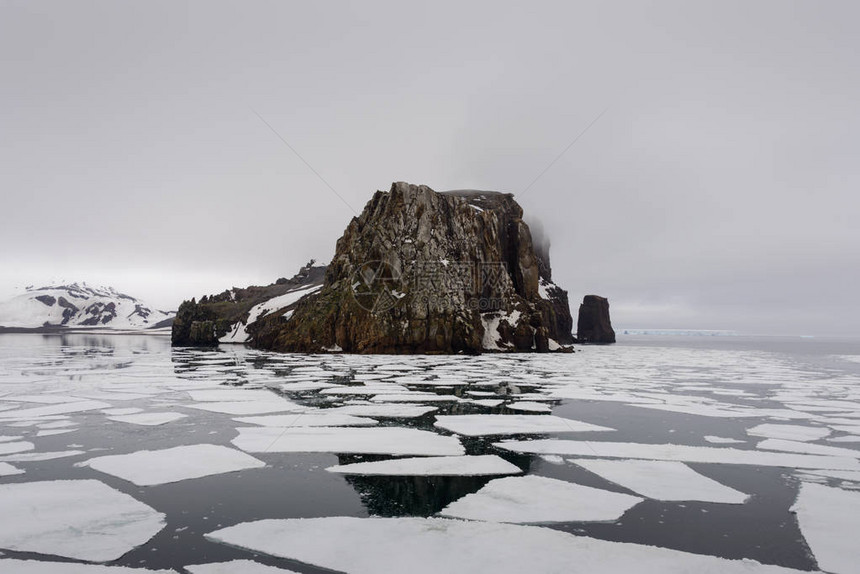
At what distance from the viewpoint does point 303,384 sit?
51.8ft

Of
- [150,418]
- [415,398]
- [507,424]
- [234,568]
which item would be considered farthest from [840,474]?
[150,418]

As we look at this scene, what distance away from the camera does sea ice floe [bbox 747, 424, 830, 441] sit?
863 cm

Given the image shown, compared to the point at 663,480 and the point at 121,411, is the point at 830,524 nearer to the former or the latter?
the point at 663,480

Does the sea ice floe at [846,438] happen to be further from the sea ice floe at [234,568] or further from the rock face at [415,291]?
the rock face at [415,291]

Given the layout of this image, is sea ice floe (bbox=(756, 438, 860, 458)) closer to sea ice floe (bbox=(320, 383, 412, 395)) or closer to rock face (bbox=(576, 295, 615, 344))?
sea ice floe (bbox=(320, 383, 412, 395))

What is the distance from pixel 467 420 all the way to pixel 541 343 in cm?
3480

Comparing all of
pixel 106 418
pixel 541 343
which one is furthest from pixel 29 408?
pixel 541 343

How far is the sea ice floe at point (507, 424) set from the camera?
877 cm

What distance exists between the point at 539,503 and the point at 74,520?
4.62 meters

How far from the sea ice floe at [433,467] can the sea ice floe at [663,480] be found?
4.11 ft

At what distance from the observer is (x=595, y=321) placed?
119 m

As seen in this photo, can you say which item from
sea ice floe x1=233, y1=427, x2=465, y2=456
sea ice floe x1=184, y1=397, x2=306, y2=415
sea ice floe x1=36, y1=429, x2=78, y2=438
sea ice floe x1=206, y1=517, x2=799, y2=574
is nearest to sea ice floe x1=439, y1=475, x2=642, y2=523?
sea ice floe x1=206, y1=517, x2=799, y2=574

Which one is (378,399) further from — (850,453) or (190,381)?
(850,453)

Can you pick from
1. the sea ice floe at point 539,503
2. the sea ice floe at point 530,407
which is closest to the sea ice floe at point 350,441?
the sea ice floe at point 539,503
